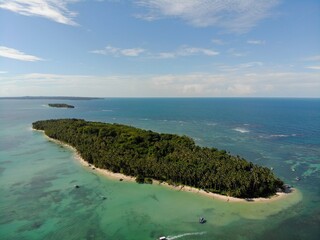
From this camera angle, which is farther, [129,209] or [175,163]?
[175,163]

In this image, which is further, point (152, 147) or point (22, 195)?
point (152, 147)

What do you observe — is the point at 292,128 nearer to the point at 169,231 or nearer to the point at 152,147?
the point at 152,147

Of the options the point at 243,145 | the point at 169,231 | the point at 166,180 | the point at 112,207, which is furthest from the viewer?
the point at 243,145

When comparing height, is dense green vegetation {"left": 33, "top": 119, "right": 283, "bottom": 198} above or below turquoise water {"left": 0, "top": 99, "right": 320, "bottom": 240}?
above

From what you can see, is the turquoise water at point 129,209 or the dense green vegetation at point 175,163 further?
the dense green vegetation at point 175,163

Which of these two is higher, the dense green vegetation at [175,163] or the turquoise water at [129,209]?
the dense green vegetation at [175,163]

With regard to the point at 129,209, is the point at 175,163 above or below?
above

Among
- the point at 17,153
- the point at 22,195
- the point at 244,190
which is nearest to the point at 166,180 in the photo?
the point at 244,190

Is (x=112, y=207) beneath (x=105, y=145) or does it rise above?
beneath
